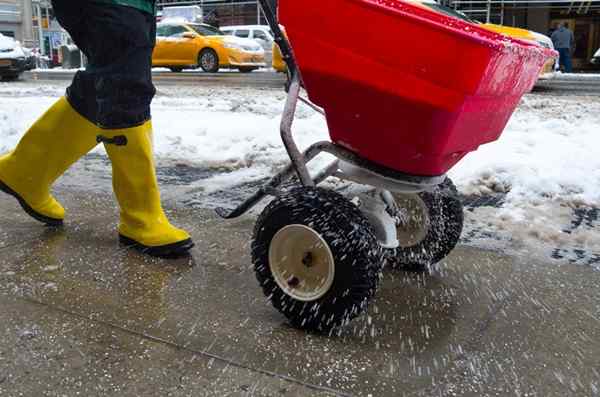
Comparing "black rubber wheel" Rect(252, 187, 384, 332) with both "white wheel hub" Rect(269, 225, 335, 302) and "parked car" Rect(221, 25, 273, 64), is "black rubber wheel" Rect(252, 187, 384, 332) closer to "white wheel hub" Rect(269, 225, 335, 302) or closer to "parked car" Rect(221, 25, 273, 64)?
"white wheel hub" Rect(269, 225, 335, 302)

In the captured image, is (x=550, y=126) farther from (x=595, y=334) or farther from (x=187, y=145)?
(x=595, y=334)

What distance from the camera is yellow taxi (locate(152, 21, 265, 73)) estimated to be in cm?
1902

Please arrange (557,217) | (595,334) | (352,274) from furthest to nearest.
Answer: (557,217) < (595,334) < (352,274)

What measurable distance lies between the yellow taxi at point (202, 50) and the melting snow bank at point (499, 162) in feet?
39.7

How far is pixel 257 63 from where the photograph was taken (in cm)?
1972

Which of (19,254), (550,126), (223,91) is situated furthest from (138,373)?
(223,91)

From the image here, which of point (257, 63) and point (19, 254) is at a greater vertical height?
point (19, 254)

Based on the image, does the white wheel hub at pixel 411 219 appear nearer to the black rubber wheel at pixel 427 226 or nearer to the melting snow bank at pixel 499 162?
the black rubber wheel at pixel 427 226

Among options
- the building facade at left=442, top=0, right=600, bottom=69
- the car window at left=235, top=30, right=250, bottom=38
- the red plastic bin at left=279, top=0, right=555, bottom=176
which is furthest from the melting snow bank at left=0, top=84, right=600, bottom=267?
the building facade at left=442, top=0, right=600, bottom=69

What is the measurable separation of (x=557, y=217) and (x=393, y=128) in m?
1.80

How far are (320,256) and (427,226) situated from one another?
659 mm

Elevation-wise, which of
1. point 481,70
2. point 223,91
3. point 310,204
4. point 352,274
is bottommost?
point 223,91

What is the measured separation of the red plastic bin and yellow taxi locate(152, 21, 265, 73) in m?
17.4

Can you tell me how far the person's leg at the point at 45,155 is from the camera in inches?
118
